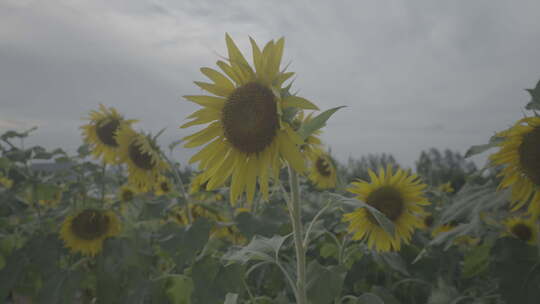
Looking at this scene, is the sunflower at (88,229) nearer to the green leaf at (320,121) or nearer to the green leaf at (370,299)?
the green leaf at (370,299)

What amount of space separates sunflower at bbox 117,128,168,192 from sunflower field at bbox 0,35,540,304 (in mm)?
11

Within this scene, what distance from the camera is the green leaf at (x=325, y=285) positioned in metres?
1.37

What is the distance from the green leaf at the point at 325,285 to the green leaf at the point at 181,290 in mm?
782

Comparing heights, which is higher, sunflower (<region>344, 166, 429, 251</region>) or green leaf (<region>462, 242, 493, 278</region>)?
sunflower (<region>344, 166, 429, 251</region>)

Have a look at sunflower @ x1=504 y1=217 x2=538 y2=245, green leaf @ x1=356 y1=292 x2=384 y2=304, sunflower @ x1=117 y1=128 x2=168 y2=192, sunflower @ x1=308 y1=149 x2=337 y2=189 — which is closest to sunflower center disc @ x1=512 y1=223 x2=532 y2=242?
sunflower @ x1=504 y1=217 x2=538 y2=245

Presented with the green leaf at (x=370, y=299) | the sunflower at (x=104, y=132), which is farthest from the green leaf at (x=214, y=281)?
the sunflower at (x=104, y=132)

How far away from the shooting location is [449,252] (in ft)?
8.15

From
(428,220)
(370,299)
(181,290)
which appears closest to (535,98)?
(370,299)

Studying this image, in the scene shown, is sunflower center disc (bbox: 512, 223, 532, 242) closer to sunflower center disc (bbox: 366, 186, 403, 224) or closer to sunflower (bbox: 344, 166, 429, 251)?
sunflower (bbox: 344, 166, 429, 251)

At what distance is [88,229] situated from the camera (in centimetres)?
278

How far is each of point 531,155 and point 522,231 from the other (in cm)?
148

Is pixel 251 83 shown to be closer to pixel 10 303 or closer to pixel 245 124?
pixel 245 124

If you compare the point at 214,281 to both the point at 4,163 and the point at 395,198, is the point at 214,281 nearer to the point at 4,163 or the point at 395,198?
the point at 395,198

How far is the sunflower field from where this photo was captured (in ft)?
4.51
